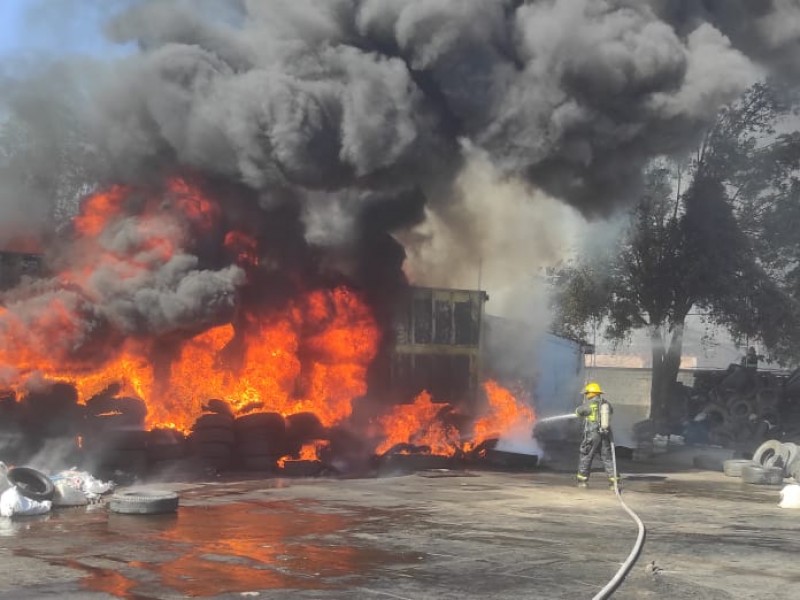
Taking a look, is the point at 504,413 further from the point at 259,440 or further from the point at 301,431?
the point at 259,440

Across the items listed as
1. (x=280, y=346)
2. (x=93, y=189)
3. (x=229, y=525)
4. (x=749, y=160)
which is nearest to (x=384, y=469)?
(x=280, y=346)

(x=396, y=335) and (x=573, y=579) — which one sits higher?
(x=396, y=335)

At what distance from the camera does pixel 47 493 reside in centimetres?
952

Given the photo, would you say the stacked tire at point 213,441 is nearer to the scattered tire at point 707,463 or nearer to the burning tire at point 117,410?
the burning tire at point 117,410

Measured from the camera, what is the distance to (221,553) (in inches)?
285

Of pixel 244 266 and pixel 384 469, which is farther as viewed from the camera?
pixel 244 266

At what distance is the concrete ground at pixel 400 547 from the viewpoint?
618 centimetres

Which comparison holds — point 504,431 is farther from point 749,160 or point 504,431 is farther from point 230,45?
point 749,160

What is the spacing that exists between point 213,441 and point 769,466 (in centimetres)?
974

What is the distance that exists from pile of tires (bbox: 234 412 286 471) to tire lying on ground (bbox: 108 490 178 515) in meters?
4.24

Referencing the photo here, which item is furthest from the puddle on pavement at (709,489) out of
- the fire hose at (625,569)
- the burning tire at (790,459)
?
the fire hose at (625,569)

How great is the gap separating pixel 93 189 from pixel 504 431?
9871 mm

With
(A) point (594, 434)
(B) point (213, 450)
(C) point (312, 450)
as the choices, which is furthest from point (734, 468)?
(B) point (213, 450)

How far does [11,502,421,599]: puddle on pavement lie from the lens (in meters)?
6.20
